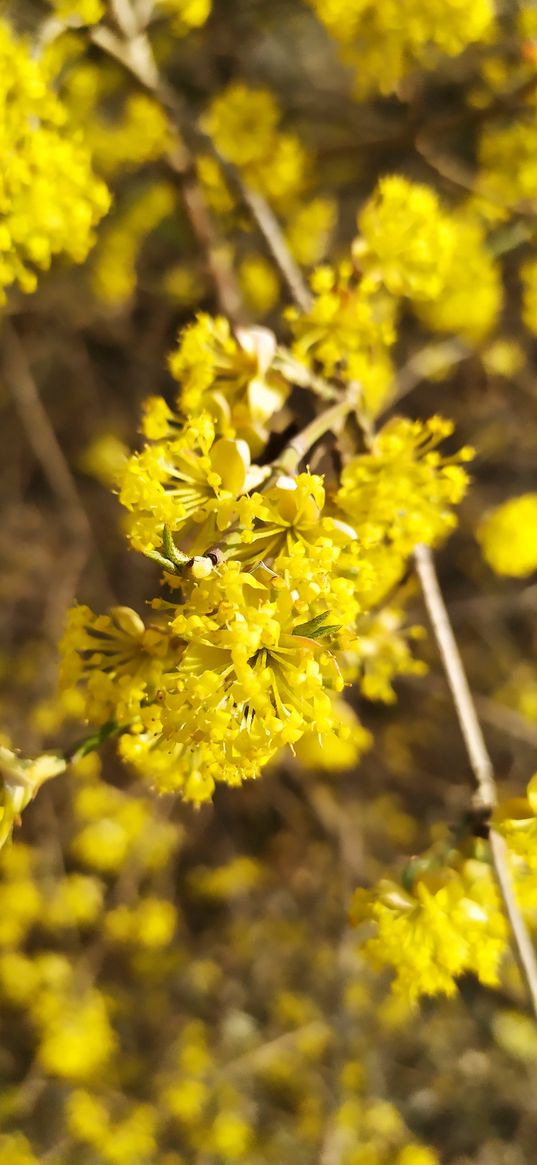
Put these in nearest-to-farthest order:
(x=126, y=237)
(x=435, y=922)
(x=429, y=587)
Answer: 1. (x=435, y=922)
2. (x=429, y=587)
3. (x=126, y=237)

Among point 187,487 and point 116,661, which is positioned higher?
point 187,487

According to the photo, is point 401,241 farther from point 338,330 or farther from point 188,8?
point 188,8

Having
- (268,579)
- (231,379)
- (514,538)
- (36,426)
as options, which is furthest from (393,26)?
(36,426)

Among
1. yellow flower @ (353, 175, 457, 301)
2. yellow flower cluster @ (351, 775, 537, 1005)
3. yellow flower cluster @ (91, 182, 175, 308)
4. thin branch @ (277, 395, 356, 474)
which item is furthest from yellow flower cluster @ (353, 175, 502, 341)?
yellow flower cluster @ (91, 182, 175, 308)

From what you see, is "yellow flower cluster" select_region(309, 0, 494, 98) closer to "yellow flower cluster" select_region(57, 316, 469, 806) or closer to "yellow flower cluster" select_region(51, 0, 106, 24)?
Result: "yellow flower cluster" select_region(51, 0, 106, 24)

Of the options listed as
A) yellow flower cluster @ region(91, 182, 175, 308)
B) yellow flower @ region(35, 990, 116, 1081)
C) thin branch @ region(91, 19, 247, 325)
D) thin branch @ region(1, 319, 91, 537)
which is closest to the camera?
thin branch @ region(91, 19, 247, 325)

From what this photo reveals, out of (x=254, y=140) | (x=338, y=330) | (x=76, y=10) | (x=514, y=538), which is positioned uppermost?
(x=254, y=140)
